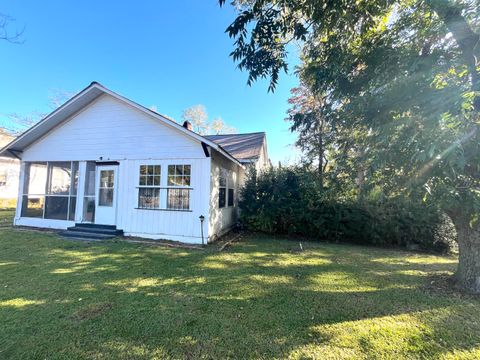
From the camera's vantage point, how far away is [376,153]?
382cm

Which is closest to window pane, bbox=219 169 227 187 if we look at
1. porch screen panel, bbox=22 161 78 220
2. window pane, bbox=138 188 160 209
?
window pane, bbox=138 188 160 209

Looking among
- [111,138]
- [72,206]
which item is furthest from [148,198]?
[72,206]

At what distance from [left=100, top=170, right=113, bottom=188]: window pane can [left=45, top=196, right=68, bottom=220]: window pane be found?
2.03 metres

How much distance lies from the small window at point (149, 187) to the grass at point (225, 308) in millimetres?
2266

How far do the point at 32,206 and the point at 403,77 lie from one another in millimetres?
13596

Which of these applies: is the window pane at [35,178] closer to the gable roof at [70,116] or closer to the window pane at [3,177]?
the gable roof at [70,116]

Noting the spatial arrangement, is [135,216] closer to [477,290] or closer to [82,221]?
[82,221]

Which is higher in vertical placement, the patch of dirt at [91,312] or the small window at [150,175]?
the small window at [150,175]

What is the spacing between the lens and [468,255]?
4461 millimetres

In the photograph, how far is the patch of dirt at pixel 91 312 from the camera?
10.7 ft

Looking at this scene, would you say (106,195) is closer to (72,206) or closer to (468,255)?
(72,206)

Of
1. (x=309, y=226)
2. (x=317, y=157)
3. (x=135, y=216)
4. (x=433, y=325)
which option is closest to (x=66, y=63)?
(x=135, y=216)

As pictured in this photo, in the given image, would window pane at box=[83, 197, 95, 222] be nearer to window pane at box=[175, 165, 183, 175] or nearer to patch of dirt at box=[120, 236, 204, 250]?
patch of dirt at box=[120, 236, 204, 250]

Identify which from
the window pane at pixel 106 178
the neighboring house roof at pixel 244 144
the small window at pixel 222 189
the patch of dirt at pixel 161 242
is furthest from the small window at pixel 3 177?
the small window at pixel 222 189
